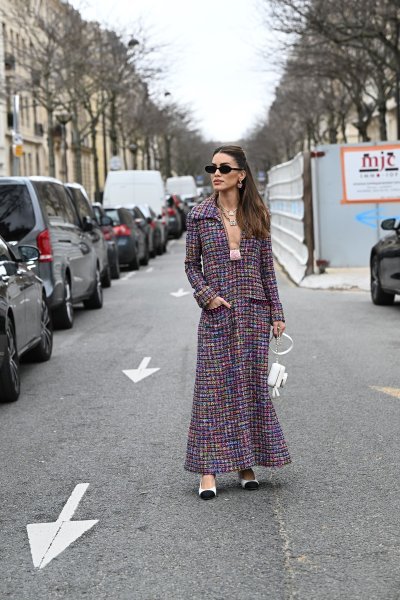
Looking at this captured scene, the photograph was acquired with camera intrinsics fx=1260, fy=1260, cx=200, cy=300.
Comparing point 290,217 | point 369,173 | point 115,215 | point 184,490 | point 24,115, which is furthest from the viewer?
point 24,115

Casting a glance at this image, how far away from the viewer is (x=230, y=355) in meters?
6.44

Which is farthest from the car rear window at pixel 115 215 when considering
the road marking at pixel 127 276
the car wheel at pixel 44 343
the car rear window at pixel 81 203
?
the car wheel at pixel 44 343

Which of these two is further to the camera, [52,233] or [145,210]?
[145,210]

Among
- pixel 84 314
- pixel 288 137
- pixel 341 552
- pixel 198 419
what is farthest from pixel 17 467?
pixel 288 137

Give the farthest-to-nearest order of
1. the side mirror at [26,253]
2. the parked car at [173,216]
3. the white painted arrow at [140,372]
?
1. the parked car at [173,216]
2. the side mirror at [26,253]
3. the white painted arrow at [140,372]

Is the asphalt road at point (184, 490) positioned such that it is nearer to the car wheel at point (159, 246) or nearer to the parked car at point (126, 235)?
the parked car at point (126, 235)

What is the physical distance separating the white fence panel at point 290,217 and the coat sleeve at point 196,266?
17.4 meters

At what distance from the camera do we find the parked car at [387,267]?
16.4m

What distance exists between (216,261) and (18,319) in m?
4.86

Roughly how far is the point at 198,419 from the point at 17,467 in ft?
5.34

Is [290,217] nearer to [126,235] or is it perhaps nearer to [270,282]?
[126,235]

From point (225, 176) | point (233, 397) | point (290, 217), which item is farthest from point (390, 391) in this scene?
point (290, 217)

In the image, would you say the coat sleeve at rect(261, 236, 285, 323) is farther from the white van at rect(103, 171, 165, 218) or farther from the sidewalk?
the white van at rect(103, 171, 165, 218)

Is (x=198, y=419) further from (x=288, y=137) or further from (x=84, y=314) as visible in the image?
(x=288, y=137)
